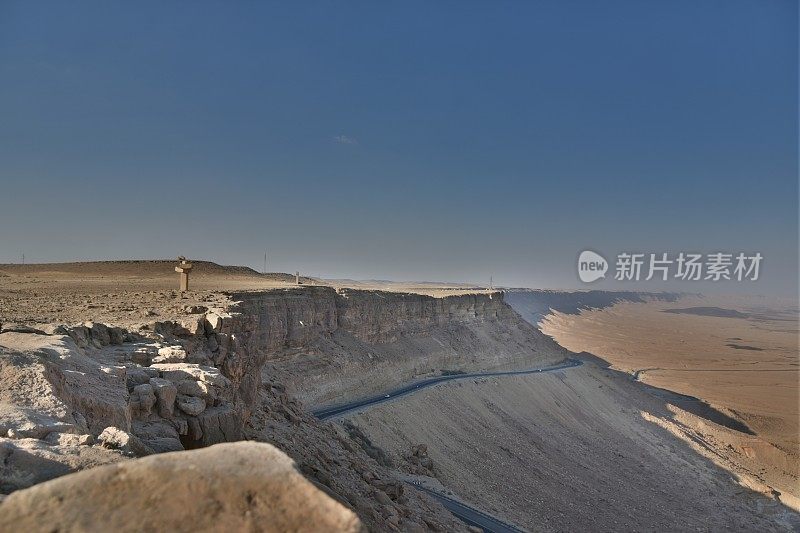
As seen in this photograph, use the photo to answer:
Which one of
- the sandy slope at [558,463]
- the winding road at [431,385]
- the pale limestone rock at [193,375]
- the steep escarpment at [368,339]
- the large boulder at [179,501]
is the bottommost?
the sandy slope at [558,463]

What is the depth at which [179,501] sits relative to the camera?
133 inches

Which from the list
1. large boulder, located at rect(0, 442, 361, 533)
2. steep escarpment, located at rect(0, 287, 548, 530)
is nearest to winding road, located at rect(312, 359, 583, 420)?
steep escarpment, located at rect(0, 287, 548, 530)

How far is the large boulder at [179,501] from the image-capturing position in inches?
127

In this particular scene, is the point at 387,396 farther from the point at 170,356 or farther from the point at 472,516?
the point at 170,356

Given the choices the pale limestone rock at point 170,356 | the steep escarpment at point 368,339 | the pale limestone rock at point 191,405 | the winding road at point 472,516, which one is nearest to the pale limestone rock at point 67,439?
the pale limestone rock at point 191,405

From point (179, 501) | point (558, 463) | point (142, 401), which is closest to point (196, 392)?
point (142, 401)

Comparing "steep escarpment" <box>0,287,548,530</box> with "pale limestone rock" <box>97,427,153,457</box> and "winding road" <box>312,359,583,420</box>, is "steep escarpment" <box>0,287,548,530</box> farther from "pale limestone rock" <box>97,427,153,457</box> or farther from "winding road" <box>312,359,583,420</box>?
"winding road" <box>312,359,583,420</box>

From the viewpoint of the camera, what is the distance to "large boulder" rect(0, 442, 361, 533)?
3.22m

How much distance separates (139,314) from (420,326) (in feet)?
95.3

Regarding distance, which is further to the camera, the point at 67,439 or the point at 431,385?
the point at 431,385

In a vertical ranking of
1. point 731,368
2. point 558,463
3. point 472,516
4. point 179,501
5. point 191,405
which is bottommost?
point 558,463

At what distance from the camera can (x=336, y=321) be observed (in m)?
34.0

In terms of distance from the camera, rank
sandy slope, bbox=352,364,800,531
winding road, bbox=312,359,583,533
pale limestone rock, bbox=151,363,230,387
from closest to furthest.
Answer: pale limestone rock, bbox=151,363,230,387
winding road, bbox=312,359,583,533
sandy slope, bbox=352,364,800,531

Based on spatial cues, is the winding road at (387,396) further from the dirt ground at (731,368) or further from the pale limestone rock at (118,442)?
the pale limestone rock at (118,442)
